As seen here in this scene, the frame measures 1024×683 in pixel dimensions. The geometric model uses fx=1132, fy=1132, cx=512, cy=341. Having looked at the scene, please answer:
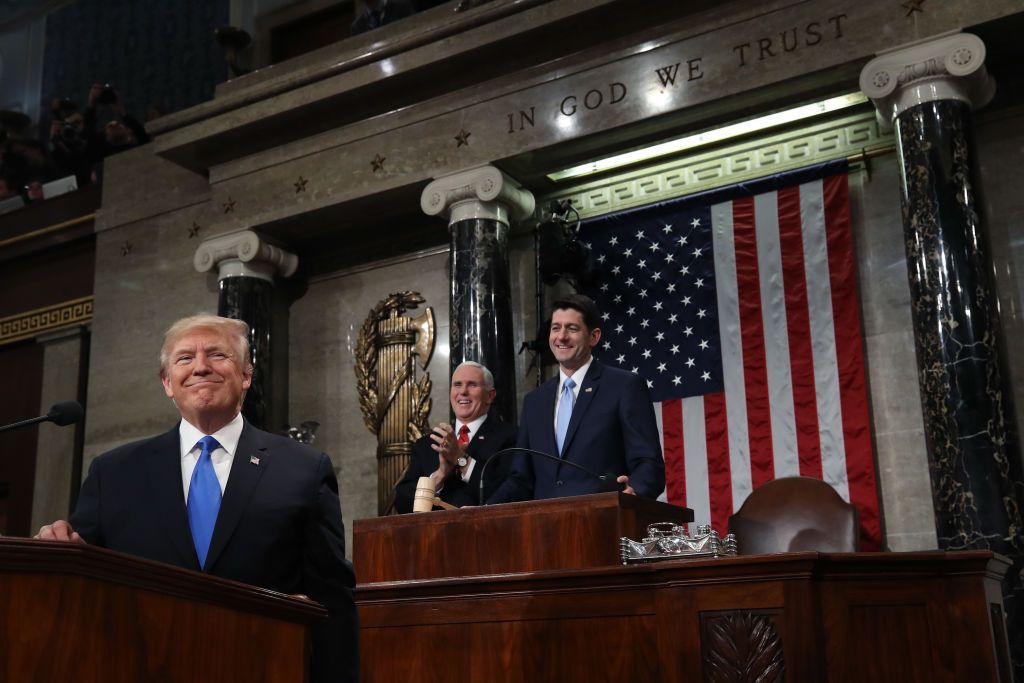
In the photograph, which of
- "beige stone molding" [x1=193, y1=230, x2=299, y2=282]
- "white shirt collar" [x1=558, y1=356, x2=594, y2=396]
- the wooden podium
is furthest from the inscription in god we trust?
the wooden podium

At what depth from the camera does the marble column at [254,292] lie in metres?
8.73

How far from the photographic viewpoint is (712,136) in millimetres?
7906

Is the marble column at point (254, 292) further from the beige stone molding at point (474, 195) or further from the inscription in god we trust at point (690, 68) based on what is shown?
the inscription in god we trust at point (690, 68)

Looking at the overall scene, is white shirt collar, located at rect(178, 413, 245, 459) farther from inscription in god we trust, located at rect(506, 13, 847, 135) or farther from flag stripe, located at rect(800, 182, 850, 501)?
inscription in god we trust, located at rect(506, 13, 847, 135)

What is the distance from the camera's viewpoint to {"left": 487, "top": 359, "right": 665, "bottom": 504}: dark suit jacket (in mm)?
4645

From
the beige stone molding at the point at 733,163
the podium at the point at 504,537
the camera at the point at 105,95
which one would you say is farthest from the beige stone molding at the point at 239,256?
the podium at the point at 504,537

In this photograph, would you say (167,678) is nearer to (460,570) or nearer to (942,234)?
(460,570)

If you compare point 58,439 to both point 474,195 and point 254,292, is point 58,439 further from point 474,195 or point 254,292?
→ point 474,195

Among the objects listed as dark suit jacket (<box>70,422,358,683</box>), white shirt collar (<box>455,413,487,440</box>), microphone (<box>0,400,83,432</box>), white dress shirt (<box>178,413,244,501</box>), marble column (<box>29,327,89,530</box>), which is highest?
marble column (<box>29,327,89,530</box>)

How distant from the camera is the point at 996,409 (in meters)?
5.93

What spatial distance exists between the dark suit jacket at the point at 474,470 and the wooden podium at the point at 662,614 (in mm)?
1120

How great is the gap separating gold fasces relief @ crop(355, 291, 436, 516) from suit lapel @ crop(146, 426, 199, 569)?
588cm

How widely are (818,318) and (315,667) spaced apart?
5.50 metres

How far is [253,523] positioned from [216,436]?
0.84 feet
